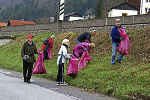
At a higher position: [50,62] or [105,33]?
[105,33]

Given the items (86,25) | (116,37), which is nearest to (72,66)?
(116,37)

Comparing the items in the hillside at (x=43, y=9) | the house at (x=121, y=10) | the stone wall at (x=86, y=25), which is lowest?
the stone wall at (x=86, y=25)

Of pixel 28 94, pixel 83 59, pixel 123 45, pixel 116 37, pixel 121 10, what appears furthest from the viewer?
pixel 121 10

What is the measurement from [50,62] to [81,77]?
263 inches

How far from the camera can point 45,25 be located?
34.0m

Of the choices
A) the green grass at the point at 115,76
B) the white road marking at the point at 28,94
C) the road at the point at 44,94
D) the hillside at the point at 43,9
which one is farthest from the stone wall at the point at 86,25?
the hillside at the point at 43,9

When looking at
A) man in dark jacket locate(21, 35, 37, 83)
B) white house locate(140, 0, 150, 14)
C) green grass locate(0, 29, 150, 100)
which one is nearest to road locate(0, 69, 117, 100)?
green grass locate(0, 29, 150, 100)

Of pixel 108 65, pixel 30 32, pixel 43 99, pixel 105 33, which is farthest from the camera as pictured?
pixel 30 32

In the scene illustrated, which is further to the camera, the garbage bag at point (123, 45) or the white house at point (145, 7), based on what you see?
the white house at point (145, 7)

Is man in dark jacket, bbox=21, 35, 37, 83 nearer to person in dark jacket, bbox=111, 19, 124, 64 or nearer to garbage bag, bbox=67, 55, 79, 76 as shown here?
garbage bag, bbox=67, 55, 79, 76

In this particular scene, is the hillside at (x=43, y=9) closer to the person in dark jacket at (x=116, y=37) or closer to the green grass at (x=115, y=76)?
the green grass at (x=115, y=76)

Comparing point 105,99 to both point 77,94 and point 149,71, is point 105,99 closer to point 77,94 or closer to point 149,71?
point 77,94

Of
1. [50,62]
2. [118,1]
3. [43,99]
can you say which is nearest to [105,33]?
[50,62]

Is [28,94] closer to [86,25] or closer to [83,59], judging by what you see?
[83,59]
